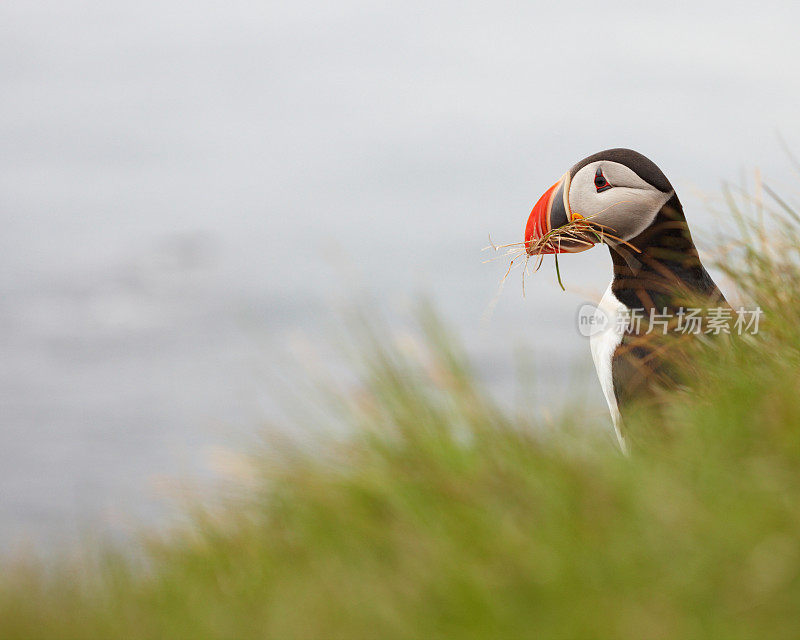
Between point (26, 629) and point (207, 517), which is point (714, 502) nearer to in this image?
point (207, 517)

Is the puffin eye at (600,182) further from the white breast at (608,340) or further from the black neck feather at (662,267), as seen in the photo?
the white breast at (608,340)

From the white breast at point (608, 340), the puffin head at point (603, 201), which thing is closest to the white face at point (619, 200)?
the puffin head at point (603, 201)

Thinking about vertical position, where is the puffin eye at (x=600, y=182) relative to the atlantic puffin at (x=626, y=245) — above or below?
above

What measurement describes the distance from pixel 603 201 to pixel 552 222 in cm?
35

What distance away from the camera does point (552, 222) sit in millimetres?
5250

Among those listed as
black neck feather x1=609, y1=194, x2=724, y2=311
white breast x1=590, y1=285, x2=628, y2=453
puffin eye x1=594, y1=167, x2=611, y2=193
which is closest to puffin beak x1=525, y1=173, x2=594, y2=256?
puffin eye x1=594, y1=167, x2=611, y2=193

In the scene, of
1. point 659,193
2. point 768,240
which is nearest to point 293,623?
point 768,240

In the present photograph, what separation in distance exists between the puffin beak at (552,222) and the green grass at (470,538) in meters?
2.02

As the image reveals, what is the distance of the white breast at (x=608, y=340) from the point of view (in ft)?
15.7

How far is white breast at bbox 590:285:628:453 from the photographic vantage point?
479 cm

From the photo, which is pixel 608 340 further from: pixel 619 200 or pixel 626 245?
pixel 619 200

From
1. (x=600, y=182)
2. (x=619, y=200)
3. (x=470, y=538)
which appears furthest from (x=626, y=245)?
(x=470, y=538)

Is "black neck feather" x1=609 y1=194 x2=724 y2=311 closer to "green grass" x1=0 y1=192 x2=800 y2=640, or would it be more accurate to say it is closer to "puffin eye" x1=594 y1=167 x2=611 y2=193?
"puffin eye" x1=594 y1=167 x2=611 y2=193

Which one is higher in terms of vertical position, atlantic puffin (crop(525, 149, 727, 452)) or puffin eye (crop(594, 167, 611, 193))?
puffin eye (crop(594, 167, 611, 193))
